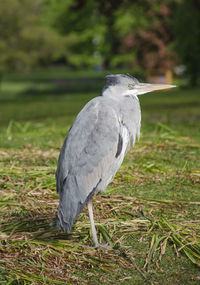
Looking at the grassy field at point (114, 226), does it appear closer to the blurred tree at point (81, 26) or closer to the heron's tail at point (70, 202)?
the heron's tail at point (70, 202)

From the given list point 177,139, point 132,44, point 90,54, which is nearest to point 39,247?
point 177,139

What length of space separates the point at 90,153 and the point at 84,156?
0.16ft

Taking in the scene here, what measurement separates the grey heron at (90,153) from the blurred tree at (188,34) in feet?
46.4

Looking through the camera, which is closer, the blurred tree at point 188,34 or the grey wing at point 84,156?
the grey wing at point 84,156

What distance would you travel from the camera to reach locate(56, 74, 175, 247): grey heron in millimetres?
3275

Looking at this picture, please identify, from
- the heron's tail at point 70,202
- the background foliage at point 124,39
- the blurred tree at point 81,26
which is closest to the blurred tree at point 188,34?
the background foliage at point 124,39

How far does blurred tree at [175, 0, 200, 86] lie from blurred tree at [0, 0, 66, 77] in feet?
20.0

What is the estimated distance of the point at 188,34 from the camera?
18609 millimetres

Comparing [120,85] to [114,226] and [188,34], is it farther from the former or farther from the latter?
[188,34]

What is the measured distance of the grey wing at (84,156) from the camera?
3271 mm

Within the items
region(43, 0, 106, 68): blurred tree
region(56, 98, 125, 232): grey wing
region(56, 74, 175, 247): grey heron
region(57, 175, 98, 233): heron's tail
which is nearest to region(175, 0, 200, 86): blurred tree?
region(56, 74, 175, 247): grey heron

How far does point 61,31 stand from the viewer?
36125 millimetres

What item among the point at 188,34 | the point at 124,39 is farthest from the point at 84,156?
the point at 124,39

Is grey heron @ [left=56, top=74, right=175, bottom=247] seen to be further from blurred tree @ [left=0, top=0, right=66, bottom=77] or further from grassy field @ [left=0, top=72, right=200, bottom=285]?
blurred tree @ [left=0, top=0, right=66, bottom=77]
